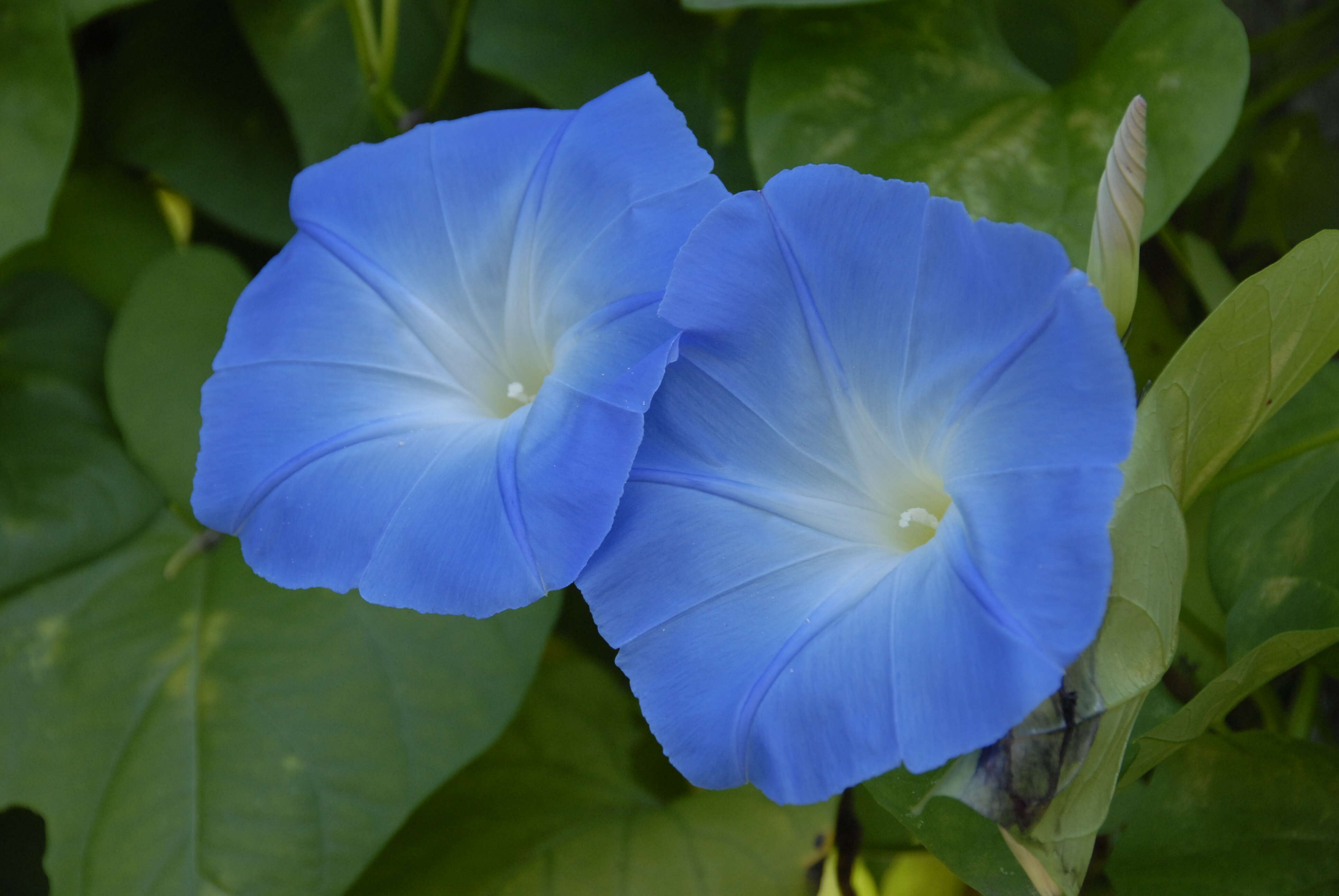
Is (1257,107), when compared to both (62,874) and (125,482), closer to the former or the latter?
(125,482)

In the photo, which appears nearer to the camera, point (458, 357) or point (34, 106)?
point (458, 357)

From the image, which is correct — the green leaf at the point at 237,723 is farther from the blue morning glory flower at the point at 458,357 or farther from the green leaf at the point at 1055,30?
the green leaf at the point at 1055,30

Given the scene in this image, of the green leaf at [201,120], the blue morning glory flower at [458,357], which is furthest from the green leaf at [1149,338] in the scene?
the green leaf at [201,120]

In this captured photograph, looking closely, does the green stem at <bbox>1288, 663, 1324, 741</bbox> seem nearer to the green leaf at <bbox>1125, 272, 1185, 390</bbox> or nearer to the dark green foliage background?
the dark green foliage background

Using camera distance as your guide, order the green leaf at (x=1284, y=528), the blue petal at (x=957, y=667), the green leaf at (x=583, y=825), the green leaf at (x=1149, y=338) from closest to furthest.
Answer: the blue petal at (x=957, y=667) → the green leaf at (x=1284, y=528) → the green leaf at (x=583, y=825) → the green leaf at (x=1149, y=338)

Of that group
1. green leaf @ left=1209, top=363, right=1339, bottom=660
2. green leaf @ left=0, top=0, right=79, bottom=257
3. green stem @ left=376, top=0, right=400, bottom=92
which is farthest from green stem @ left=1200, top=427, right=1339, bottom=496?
green leaf @ left=0, top=0, right=79, bottom=257

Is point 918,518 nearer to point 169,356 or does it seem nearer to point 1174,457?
point 1174,457

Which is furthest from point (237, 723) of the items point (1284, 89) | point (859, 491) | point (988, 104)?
point (1284, 89)
